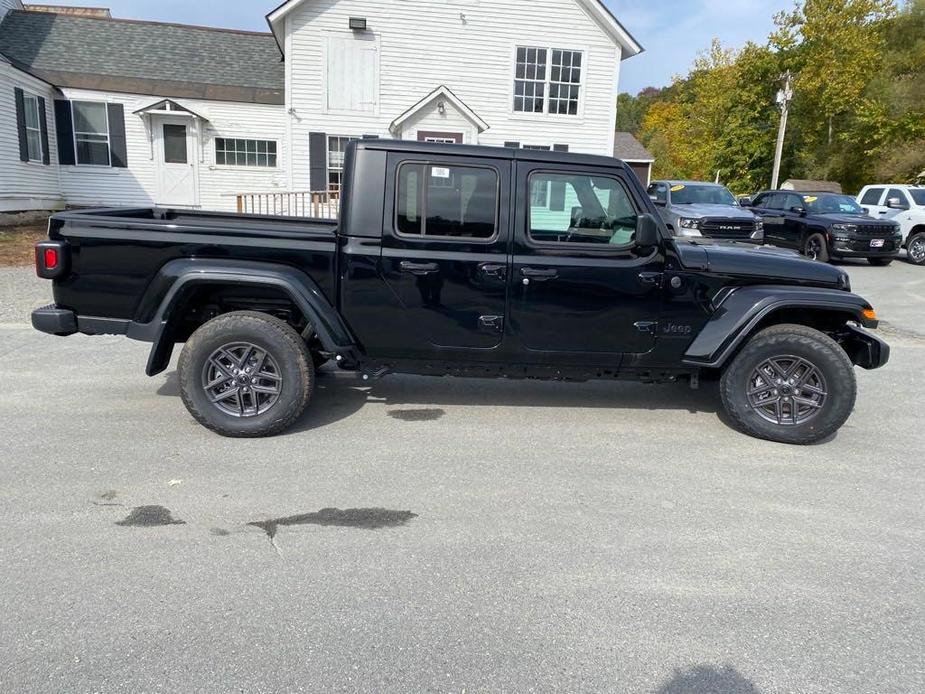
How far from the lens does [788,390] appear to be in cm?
483

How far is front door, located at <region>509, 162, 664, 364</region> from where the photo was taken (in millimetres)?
4641

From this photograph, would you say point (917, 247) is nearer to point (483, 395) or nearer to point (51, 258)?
point (483, 395)

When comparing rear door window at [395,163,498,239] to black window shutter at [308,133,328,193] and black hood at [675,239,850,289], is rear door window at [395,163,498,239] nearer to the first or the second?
black hood at [675,239,850,289]

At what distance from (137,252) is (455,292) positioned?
217 cm

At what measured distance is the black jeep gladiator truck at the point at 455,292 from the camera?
177 inches

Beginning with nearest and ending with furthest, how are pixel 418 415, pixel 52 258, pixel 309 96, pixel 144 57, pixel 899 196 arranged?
pixel 52 258 → pixel 418 415 → pixel 899 196 → pixel 309 96 → pixel 144 57

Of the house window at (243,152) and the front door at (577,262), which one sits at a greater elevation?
the house window at (243,152)

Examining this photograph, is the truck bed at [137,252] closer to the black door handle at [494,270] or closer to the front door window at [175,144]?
the black door handle at [494,270]

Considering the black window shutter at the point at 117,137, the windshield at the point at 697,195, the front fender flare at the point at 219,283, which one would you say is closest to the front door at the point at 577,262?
the front fender flare at the point at 219,283

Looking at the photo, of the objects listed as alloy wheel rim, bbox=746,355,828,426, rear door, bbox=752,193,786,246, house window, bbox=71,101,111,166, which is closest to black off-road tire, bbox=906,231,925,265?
rear door, bbox=752,193,786,246

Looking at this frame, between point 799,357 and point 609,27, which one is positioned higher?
point 609,27

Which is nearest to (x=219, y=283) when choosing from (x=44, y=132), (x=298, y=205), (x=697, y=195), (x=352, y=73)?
(x=697, y=195)

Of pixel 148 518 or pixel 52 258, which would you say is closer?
pixel 148 518

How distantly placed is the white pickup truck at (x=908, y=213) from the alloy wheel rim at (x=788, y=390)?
49.7 feet
